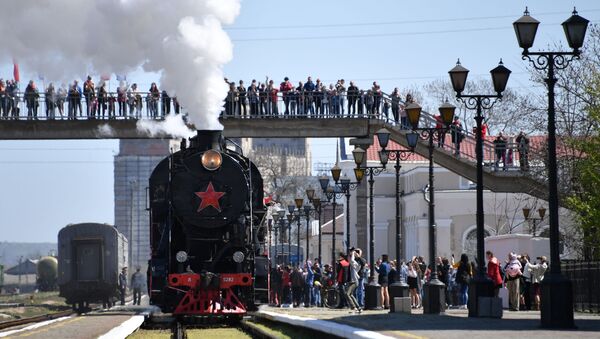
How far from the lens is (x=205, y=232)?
33.0 metres

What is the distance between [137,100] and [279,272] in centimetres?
994

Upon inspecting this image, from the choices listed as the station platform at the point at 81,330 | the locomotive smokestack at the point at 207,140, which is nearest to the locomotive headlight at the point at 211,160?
the locomotive smokestack at the point at 207,140

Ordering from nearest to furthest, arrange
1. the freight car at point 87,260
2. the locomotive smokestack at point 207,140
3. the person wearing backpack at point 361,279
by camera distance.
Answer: the locomotive smokestack at point 207,140
the person wearing backpack at point 361,279
the freight car at point 87,260

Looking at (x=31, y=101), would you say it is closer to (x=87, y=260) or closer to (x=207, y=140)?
(x=87, y=260)

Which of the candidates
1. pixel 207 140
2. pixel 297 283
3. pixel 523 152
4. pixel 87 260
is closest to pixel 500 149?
pixel 523 152

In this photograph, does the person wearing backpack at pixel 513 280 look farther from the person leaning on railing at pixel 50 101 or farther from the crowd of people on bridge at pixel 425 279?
the person leaning on railing at pixel 50 101

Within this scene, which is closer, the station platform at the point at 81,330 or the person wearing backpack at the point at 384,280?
the station platform at the point at 81,330

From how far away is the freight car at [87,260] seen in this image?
56.9 meters

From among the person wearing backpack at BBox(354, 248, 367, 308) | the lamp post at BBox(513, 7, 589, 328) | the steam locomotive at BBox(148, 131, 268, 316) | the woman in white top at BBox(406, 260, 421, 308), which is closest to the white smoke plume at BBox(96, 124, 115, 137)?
the person wearing backpack at BBox(354, 248, 367, 308)

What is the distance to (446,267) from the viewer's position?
4353 cm

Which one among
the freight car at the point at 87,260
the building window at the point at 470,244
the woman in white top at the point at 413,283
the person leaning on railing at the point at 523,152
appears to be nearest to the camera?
the woman in white top at the point at 413,283

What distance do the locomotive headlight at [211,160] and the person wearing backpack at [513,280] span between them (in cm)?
1032

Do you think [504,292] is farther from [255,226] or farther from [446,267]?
[255,226]

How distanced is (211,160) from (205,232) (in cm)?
186
